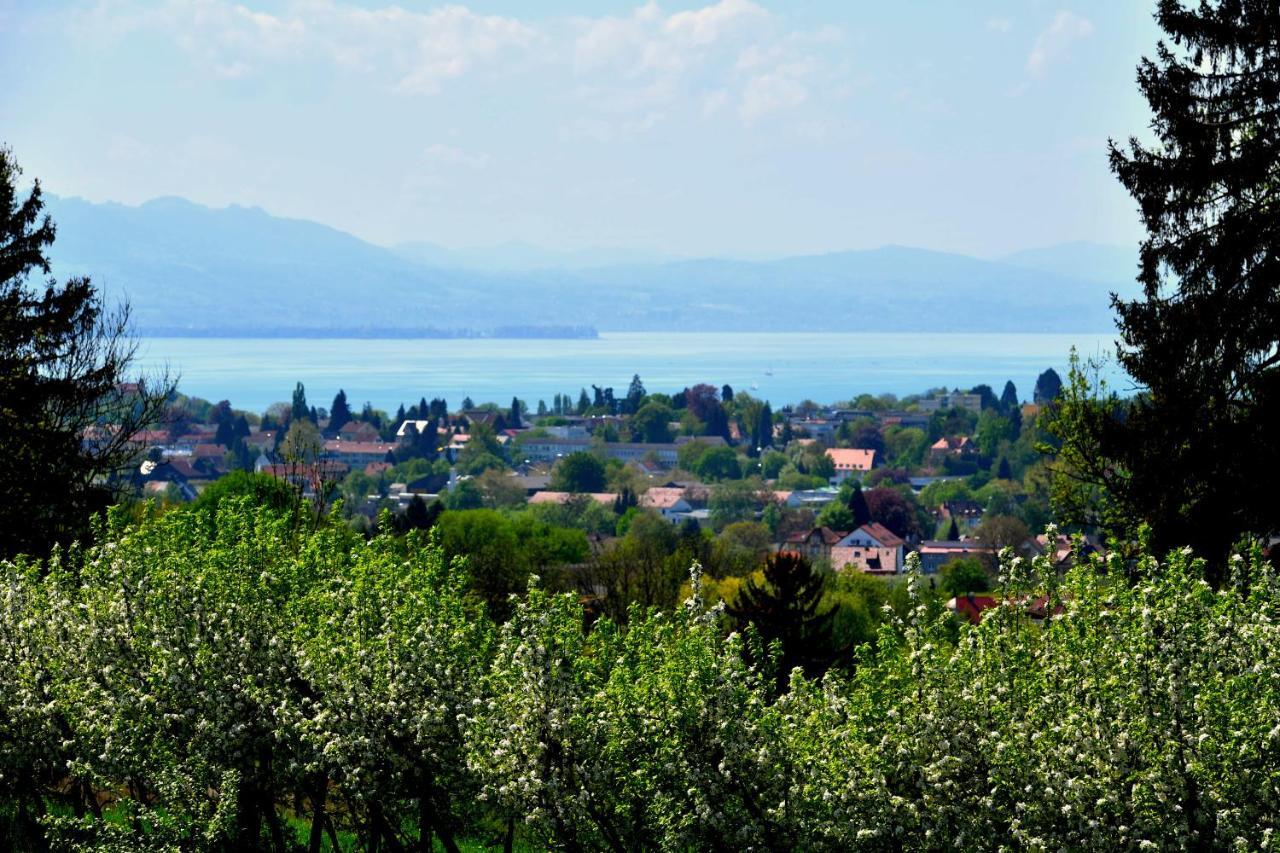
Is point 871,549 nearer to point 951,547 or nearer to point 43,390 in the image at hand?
point 951,547

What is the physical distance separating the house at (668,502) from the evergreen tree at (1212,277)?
120 m

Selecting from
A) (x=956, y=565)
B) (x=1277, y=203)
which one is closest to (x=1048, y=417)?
(x=1277, y=203)

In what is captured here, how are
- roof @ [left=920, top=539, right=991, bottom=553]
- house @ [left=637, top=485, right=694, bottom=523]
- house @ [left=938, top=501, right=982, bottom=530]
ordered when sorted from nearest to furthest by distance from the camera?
roof @ [left=920, top=539, right=991, bottom=553], house @ [left=938, top=501, right=982, bottom=530], house @ [left=637, top=485, right=694, bottom=523]

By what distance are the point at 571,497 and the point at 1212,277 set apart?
11150 centimetres

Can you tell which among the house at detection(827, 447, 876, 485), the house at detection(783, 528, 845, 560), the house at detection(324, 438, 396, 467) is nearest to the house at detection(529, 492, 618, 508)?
the house at detection(783, 528, 845, 560)

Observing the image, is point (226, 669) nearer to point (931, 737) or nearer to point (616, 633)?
point (616, 633)

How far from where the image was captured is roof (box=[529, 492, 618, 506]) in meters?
130

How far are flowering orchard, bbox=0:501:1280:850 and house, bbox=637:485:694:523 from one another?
4924 inches

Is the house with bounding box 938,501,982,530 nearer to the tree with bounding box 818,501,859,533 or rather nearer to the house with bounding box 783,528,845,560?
the tree with bounding box 818,501,859,533

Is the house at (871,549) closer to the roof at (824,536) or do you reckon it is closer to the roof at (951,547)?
the roof at (824,536)

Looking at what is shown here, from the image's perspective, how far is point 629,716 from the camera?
419 inches

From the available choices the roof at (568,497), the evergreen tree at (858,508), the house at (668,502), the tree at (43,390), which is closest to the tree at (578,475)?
the roof at (568,497)

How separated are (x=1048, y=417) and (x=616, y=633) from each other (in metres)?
15.8

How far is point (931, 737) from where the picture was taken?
33.0 ft
